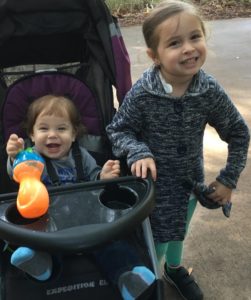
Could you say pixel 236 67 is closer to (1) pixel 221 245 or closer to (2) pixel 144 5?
(1) pixel 221 245

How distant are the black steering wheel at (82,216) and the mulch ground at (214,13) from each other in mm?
7884

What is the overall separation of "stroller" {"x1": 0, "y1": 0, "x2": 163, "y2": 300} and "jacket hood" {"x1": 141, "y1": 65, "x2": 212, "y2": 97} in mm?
238

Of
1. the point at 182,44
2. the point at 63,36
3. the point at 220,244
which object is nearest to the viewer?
the point at 182,44

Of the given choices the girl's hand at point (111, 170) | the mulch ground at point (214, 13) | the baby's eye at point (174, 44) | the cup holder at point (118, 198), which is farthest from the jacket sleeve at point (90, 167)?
the mulch ground at point (214, 13)

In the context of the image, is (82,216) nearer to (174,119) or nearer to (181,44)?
(174,119)

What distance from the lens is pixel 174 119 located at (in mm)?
2104

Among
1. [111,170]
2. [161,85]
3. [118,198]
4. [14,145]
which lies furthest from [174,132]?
[14,145]

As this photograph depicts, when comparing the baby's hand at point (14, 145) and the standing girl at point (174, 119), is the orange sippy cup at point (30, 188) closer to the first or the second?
the baby's hand at point (14, 145)

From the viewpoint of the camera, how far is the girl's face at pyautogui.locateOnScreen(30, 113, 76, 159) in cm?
227

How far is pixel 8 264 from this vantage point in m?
1.93

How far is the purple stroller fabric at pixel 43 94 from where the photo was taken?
2.43m

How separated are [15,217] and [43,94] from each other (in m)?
0.85

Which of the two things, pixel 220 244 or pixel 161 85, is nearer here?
pixel 161 85

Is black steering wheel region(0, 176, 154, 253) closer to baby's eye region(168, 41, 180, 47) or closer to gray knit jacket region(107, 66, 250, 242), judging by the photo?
gray knit jacket region(107, 66, 250, 242)
